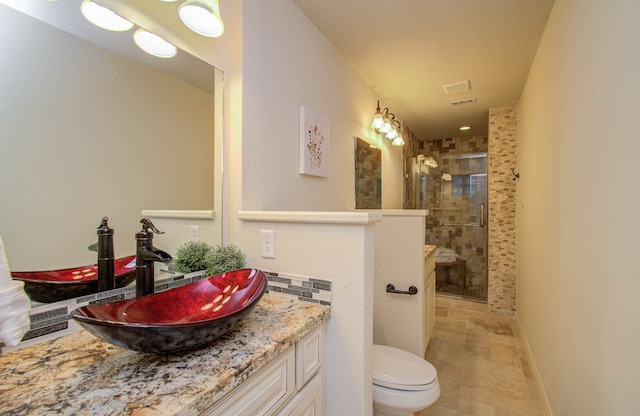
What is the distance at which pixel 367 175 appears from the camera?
277 centimetres

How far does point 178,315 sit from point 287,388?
0.41m

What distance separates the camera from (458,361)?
7.92 ft

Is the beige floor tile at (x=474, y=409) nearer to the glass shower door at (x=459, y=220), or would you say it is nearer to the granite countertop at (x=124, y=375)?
the granite countertop at (x=124, y=375)

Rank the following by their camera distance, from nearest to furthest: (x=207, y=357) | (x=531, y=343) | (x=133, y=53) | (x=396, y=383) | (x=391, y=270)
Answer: (x=207, y=357) < (x=133, y=53) < (x=396, y=383) < (x=391, y=270) < (x=531, y=343)

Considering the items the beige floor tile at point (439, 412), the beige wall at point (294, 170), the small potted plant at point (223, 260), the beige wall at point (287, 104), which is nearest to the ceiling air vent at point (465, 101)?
the beige wall at point (287, 104)

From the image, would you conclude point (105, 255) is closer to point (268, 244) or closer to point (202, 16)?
point (268, 244)

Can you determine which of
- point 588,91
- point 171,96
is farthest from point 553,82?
point 171,96

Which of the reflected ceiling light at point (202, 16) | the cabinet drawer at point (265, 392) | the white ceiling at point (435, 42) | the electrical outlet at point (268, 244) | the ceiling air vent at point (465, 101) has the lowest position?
the cabinet drawer at point (265, 392)

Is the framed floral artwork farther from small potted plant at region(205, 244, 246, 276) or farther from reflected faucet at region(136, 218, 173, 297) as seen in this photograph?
reflected faucet at region(136, 218, 173, 297)

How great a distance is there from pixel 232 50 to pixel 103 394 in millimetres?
1392

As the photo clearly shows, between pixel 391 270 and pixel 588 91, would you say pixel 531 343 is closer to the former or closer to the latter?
pixel 391 270

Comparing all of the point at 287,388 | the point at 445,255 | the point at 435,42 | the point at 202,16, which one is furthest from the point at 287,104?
the point at 445,255

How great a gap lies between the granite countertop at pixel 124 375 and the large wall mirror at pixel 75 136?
0.94ft

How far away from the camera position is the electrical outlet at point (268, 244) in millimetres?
1274
